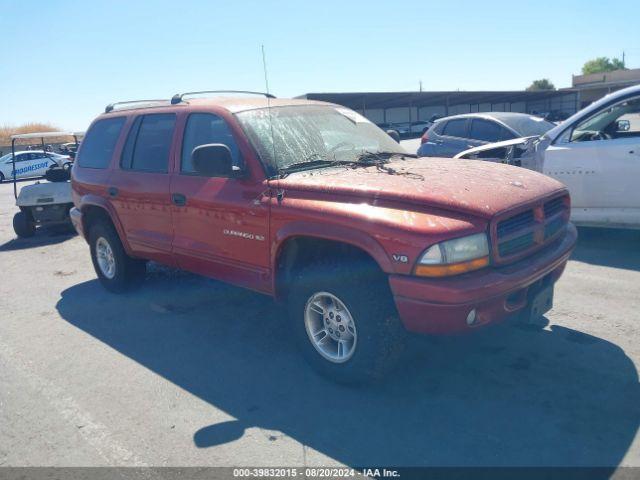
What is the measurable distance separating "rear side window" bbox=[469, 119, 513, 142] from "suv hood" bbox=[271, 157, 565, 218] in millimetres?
6767

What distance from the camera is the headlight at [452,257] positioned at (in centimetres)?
319

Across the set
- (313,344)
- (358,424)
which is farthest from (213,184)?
(358,424)

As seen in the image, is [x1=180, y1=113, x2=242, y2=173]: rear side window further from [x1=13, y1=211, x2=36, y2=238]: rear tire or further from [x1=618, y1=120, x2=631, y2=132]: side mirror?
[x1=13, y1=211, x2=36, y2=238]: rear tire

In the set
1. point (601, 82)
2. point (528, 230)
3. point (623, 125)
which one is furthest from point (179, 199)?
point (601, 82)

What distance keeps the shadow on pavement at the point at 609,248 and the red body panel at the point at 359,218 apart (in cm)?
240

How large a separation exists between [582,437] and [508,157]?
5.19 m

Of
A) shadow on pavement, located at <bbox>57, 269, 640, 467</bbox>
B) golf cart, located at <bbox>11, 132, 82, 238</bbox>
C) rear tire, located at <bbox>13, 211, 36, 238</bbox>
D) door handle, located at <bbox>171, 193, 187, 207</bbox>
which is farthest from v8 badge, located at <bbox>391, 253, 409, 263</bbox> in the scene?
rear tire, located at <bbox>13, 211, 36, 238</bbox>

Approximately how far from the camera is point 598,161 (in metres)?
6.36

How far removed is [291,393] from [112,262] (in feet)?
10.9

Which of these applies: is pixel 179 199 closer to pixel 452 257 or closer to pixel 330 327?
pixel 330 327

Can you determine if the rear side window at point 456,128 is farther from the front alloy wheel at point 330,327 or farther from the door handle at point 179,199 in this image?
the front alloy wheel at point 330,327

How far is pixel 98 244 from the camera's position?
638 cm

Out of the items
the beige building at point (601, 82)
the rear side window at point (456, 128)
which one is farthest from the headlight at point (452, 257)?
the beige building at point (601, 82)

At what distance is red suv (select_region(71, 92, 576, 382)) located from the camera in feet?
10.7
